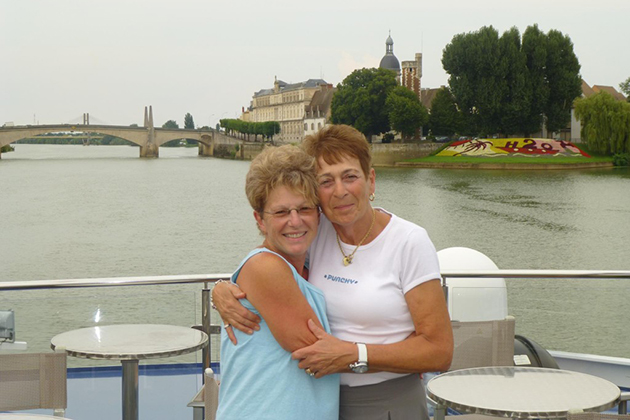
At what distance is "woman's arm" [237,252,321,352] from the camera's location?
1.33 m

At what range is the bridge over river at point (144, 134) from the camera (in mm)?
53000

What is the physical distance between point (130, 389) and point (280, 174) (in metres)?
1.20

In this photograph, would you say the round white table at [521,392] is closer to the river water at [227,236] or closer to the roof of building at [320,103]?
the river water at [227,236]

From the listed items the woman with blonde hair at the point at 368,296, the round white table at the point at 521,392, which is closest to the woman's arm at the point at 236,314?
the woman with blonde hair at the point at 368,296

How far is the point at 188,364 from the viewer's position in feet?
8.10

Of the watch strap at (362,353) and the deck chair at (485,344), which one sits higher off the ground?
the watch strap at (362,353)

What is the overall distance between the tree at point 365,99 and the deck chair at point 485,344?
44.6 m

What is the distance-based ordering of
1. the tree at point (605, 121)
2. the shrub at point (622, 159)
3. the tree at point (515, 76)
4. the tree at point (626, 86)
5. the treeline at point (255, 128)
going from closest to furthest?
the tree at point (605, 121)
the shrub at point (622, 159)
the tree at point (515, 76)
the tree at point (626, 86)
the treeline at point (255, 128)

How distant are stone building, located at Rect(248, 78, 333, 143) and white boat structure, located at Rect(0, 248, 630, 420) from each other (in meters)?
74.7

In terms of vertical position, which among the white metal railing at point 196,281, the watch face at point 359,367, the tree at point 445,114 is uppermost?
the tree at point 445,114

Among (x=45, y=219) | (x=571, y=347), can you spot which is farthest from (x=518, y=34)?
(x=571, y=347)

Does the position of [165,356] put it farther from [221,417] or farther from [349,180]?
[349,180]

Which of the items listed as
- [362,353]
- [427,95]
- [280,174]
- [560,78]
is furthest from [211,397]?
[427,95]

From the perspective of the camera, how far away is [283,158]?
1.38 metres
